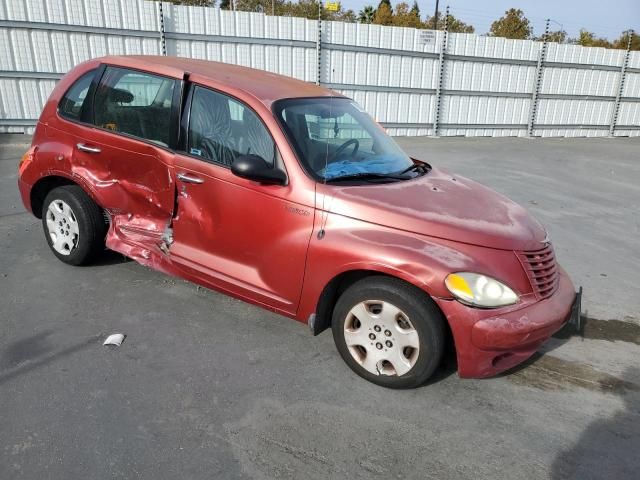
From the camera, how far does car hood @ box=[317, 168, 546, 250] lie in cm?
289

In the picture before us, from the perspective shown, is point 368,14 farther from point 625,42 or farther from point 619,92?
point 619,92

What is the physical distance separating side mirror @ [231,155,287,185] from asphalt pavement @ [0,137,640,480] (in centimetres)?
115

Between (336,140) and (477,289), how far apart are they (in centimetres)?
153

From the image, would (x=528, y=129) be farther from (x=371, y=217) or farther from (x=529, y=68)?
(x=371, y=217)

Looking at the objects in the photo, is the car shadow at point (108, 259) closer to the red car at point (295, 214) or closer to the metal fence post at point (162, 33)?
the red car at point (295, 214)

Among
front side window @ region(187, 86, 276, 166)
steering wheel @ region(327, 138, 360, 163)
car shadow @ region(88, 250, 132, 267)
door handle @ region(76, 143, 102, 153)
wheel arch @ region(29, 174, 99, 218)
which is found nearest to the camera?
front side window @ region(187, 86, 276, 166)

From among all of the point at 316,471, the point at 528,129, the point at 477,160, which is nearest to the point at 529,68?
the point at 528,129

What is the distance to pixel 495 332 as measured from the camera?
107 inches

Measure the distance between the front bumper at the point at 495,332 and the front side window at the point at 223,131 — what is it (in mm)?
1560

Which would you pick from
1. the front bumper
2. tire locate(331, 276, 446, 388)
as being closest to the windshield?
tire locate(331, 276, 446, 388)

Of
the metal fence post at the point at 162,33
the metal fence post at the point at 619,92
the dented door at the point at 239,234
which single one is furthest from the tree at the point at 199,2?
the dented door at the point at 239,234

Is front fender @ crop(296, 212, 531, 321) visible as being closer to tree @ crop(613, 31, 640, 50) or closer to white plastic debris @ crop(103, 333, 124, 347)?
white plastic debris @ crop(103, 333, 124, 347)

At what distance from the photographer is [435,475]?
2402 millimetres

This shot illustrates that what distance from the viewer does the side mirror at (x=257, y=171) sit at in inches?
124
